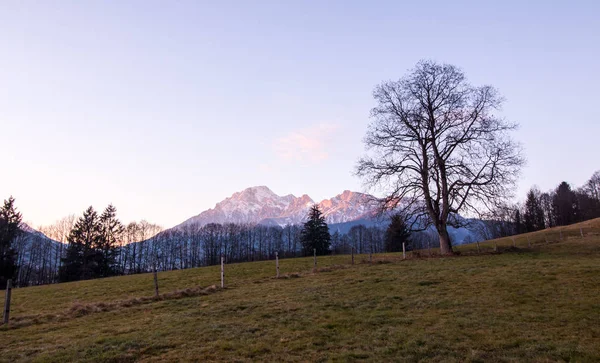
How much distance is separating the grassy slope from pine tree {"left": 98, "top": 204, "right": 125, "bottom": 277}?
58.5m

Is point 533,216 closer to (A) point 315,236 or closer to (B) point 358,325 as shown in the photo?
(A) point 315,236

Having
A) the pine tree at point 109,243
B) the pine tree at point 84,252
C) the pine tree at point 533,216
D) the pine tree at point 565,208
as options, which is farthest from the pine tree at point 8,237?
the pine tree at point 565,208

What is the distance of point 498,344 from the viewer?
777 cm

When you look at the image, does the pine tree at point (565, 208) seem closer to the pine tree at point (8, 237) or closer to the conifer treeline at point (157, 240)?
the conifer treeline at point (157, 240)

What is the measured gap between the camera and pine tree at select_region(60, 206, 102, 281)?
6331cm

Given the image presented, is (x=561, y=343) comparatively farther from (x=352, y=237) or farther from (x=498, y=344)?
(x=352, y=237)

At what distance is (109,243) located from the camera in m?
70.3

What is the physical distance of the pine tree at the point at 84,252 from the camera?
63.3 metres

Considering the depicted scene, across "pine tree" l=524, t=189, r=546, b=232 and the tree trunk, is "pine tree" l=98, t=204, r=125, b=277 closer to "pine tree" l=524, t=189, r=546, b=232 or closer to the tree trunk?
the tree trunk

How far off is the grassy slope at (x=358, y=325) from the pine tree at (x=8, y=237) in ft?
168

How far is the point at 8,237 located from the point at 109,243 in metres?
17.2

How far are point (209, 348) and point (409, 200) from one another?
83.1 ft

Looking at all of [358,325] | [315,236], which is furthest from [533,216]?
[358,325]

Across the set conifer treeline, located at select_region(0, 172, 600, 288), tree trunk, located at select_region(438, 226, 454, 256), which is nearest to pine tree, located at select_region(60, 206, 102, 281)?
conifer treeline, located at select_region(0, 172, 600, 288)
